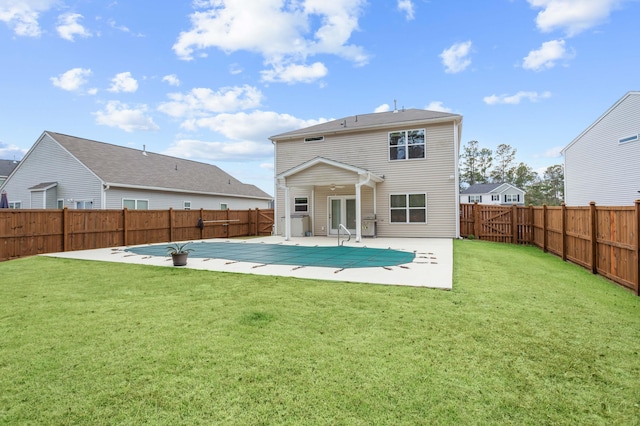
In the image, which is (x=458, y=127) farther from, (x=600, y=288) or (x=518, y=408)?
(x=518, y=408)

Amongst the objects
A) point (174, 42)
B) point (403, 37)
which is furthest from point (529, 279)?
point (174, 42)

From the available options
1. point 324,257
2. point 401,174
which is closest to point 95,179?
point 324,257

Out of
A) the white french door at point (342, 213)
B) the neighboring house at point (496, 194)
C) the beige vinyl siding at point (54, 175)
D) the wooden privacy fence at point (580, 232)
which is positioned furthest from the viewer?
the neighboring house at point (496, 194)

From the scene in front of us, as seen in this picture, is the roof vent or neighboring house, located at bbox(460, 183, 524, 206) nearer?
the roof vent

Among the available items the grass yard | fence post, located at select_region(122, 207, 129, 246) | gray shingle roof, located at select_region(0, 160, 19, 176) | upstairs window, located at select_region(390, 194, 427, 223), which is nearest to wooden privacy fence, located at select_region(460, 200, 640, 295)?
the grass yard

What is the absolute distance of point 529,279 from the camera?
652cm

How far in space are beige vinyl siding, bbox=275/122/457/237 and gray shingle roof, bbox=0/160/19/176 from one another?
30.4m

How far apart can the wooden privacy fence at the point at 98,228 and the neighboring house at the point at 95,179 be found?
4762mm

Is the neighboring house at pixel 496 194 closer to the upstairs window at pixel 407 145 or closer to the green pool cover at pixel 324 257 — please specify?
the upstairs window at pixel 407 145

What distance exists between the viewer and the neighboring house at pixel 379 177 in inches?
594

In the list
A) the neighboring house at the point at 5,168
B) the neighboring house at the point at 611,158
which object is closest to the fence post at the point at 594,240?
the neighboring house at the point at 611,158

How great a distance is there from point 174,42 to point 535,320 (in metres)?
17.8

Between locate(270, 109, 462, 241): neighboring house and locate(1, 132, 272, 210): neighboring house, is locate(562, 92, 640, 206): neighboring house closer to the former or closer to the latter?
locate(270, 109, 462, 241): neighboring house

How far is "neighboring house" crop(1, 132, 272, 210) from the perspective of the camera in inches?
701
